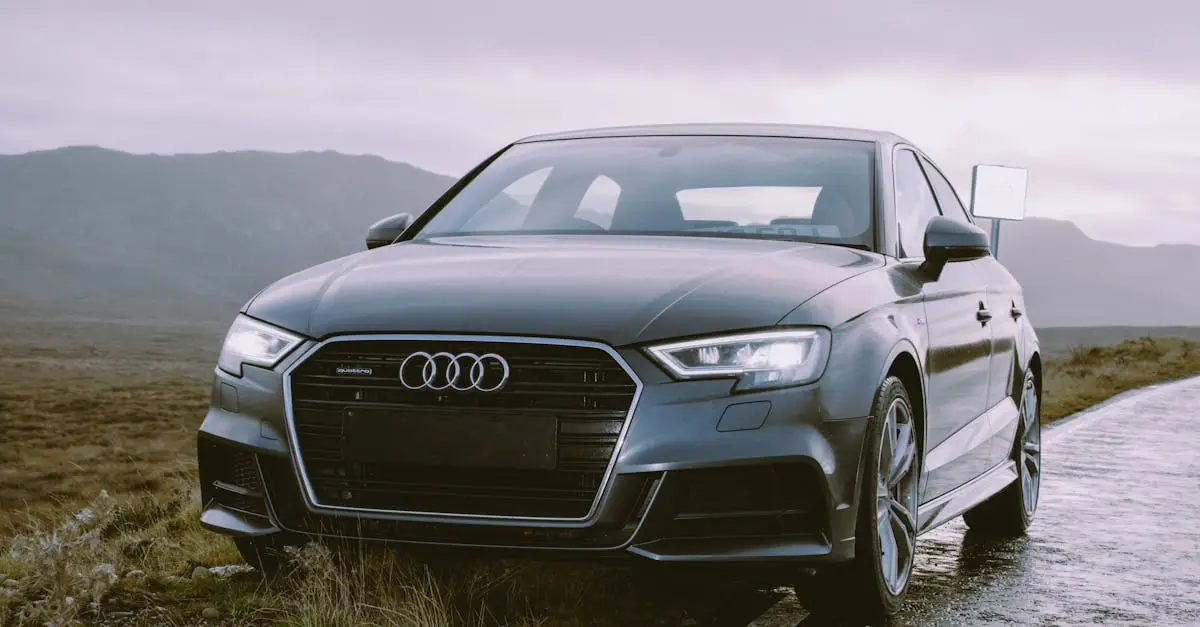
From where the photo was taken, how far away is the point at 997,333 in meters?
6.96

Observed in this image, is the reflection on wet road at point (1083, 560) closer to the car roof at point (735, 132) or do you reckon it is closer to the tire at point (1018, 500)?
the tire at point (1018, 500)

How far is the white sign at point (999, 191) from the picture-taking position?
127 feet

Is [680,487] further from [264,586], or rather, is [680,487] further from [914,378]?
[264,586]

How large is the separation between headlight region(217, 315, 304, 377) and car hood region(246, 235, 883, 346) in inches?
1.5

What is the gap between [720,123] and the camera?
6594mm

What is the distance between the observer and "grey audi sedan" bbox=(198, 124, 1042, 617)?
4105 mm

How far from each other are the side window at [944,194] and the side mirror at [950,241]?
3.47ft

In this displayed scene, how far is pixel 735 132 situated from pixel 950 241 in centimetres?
107

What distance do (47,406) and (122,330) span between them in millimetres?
89465

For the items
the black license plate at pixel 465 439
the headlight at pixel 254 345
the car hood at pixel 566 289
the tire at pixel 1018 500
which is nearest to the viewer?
the black license plate at pixel 465 439

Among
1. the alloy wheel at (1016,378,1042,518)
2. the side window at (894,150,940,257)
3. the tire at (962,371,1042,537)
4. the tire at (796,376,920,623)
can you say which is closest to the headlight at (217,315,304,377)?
the tire at (796,376,920,623)

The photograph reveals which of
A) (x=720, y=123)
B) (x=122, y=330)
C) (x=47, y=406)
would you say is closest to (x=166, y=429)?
(x=47, y=406)

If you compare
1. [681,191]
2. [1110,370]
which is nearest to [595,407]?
[681,191]

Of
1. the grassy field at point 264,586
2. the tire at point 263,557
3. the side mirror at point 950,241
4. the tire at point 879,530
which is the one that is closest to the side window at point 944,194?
the side mirror at point 950,241
